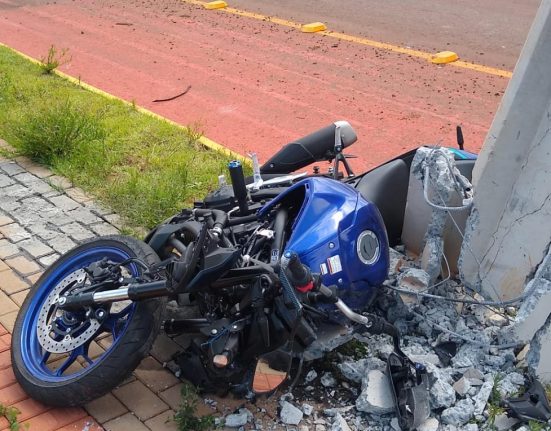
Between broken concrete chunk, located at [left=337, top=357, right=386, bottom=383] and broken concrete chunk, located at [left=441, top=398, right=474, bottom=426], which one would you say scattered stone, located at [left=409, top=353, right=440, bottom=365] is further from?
broken concrete chunk, located at [left=441, top=398, right=474, bottom=426]

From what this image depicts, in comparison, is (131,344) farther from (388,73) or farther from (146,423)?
(388,73)

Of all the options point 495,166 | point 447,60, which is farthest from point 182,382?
point 447,60

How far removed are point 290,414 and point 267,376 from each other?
32 cm

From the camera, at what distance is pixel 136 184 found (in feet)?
20.3

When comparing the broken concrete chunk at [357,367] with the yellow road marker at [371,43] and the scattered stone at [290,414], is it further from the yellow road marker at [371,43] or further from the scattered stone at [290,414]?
the yellow road marker at [371,43]

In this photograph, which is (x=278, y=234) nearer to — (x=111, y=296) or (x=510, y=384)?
(x=111, y=296)

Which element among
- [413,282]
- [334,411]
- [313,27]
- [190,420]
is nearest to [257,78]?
[313,27]

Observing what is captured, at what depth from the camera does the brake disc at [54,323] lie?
13.5 feet

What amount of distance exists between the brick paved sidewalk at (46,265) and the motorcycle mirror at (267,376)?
509 millimetres

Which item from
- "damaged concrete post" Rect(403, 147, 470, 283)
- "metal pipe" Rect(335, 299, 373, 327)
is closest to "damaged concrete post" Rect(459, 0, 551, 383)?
"damaged concrete post" Rect(403, 147, 470, 283)

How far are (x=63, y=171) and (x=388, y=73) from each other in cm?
465

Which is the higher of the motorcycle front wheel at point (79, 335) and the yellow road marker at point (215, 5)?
the motorcycle front wheel at point (79, 335)

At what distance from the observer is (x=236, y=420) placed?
3.93 metres

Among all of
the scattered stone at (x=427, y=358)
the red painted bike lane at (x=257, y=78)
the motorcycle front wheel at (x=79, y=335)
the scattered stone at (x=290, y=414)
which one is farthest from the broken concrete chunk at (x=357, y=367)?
the red painted bike lane at (x=257, y=78)
